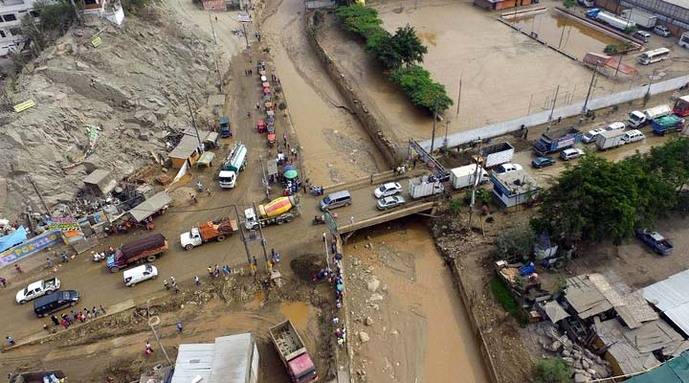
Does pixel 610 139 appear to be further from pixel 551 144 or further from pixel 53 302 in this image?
pixel 53 302

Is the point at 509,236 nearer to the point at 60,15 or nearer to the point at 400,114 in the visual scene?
the point at 400,114

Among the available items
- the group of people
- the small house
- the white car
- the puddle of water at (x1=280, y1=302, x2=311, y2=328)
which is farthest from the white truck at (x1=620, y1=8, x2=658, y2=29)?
the group of people

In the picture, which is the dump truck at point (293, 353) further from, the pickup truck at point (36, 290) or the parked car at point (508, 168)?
the parked car at point (508, 168)

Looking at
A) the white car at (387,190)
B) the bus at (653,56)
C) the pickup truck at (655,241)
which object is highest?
the bus at (653,56)

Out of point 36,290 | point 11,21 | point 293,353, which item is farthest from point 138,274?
point 11,21

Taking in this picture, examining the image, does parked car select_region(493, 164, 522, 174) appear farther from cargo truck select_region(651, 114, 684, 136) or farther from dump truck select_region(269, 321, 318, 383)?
dump truck select_region(269, 321, 318, 383)

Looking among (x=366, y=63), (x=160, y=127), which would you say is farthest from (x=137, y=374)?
(x=366, y=63)

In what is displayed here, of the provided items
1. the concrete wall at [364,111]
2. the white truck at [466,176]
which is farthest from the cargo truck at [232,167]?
the white truck at [466,176]
